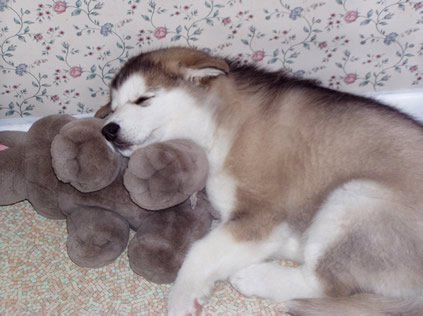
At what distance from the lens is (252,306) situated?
6.86 feet

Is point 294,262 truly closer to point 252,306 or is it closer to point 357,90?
point 252,306

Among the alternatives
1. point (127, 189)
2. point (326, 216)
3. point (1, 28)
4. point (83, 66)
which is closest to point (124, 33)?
point (83, 66)

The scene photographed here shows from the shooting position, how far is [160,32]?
7.77 feet

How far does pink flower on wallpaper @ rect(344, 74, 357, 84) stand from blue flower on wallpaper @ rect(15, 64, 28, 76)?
1499 millimetres

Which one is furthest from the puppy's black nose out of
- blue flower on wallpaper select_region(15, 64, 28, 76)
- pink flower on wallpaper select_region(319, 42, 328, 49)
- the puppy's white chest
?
pink flower on wallpaper select_region(319, 42, 328, 49)

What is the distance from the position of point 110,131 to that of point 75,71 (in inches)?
22.9

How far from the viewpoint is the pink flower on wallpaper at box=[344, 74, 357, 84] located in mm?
2673

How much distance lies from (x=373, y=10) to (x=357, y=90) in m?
0.50

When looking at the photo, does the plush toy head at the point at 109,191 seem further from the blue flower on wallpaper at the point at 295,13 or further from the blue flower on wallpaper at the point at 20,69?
the blue flower on wallpaper at the point at 295,13

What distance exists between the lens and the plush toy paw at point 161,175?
190cm

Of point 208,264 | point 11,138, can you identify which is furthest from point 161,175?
point 11,138

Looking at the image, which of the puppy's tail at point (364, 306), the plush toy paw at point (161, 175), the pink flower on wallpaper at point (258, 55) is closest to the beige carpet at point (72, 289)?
the puppy's tail at point (364, 306)

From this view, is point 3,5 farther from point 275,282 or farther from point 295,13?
point 275,282

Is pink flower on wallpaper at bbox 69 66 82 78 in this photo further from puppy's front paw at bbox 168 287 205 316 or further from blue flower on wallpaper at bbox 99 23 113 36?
puppy's front paw at bbox 168 287 205 316
